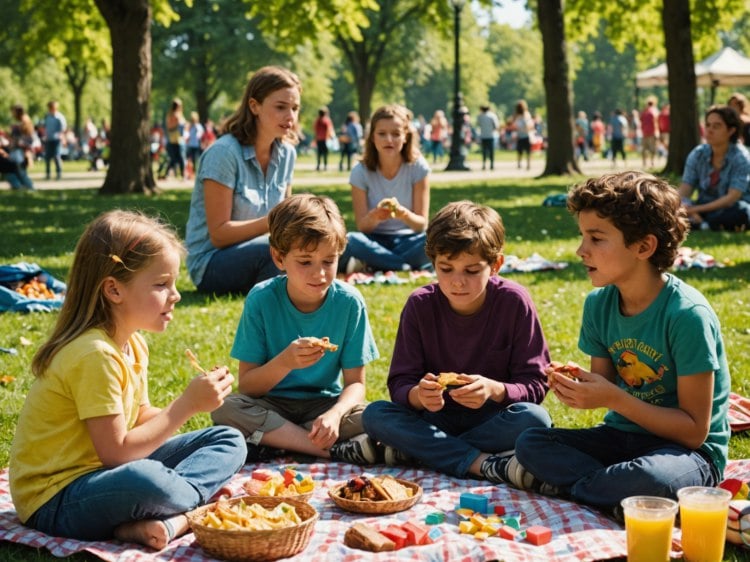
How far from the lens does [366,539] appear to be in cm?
342

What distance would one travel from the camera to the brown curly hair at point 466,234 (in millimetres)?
4293

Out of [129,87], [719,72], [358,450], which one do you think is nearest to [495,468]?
[358,450]

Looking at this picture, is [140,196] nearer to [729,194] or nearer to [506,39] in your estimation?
[729,194]

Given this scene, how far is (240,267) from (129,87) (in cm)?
1024

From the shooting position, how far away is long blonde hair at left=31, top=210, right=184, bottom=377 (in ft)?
12.0

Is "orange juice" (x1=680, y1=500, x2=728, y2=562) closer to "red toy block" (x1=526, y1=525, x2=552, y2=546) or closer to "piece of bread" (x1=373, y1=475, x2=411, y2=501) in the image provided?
"red toy block" (x1=526, y1=525, x2=552, y2=546)

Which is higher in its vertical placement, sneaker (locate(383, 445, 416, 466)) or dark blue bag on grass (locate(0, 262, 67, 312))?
dark blue bag on grass (locate(0, 262, 67, 312))

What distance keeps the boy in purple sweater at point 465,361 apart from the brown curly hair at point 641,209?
1.92ft

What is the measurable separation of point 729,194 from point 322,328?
7.34 m

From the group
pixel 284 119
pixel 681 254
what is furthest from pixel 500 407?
pixel 681 254

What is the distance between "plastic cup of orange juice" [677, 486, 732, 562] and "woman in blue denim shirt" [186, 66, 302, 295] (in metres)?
4.55

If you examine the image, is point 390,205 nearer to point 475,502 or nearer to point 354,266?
point 354,266

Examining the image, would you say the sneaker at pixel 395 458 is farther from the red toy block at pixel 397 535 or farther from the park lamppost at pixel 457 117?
the park lamppost at pixel 457 117

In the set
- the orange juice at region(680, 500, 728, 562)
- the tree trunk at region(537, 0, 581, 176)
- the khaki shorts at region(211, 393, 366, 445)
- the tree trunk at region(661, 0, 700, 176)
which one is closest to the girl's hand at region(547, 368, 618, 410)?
the orange juice at region(680, 500, 728, 562)
